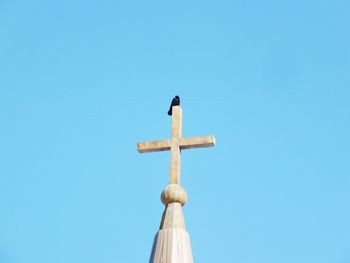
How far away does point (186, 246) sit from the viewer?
9469 mm

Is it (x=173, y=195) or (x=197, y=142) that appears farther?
(x=197, y=142)

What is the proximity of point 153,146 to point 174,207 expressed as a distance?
1.13 meters

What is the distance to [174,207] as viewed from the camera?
9688mm

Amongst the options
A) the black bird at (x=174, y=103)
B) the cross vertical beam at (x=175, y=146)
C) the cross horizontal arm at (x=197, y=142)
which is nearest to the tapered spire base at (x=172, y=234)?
the cross vertical beam at (x=175, y=146)

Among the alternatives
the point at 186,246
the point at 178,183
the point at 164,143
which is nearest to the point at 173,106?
the point at 164,143

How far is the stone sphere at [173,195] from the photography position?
966 cm

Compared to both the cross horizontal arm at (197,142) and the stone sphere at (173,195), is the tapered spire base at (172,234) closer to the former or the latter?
the stone sphere at (173,195)

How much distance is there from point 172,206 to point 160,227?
1.09 ft

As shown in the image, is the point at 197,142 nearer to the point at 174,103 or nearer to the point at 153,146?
the point at 153,146

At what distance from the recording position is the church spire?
9344mm

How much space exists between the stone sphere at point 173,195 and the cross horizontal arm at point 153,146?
77 cm

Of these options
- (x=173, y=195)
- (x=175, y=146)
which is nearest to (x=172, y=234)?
(x=173, y=195)

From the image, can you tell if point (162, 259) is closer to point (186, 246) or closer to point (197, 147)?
point (186, 246)

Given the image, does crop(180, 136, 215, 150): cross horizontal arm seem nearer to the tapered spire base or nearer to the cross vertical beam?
the cross vertical beam
